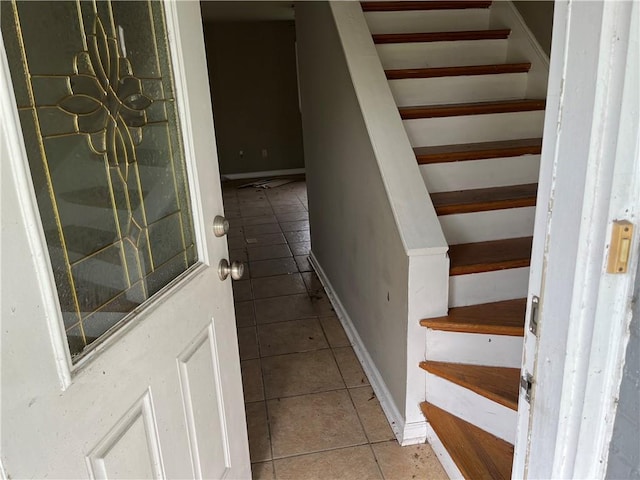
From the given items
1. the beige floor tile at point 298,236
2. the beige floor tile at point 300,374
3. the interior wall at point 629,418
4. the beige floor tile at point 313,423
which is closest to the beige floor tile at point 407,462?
the beige floor tile at point 313,423

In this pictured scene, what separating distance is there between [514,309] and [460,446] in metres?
0.57

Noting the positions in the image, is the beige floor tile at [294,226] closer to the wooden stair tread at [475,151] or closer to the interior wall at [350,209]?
the interior wall at [350,209]

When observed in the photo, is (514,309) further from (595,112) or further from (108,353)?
(108,353)

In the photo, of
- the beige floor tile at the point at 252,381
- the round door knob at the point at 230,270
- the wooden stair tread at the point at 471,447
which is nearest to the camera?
the round door knob at the point at 230,270

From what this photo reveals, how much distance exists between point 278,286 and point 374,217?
1.60 metres

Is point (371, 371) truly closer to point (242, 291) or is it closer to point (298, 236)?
point (242, 291)

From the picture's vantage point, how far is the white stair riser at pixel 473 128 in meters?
2.56

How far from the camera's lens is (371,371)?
2.38 m

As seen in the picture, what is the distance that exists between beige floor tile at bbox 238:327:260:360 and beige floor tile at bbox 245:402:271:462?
428mm

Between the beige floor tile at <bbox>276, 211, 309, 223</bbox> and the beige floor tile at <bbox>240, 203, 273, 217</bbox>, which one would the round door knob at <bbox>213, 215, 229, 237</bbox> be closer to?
the beige floor tile at <bbox>276, 211, 309, 223</bbox>

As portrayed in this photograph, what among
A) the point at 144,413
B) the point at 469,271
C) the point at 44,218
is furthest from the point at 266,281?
the point at 44,218

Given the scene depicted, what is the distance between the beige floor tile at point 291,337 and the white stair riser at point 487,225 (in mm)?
971

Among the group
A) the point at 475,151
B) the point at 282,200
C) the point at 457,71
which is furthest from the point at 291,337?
the point at 282,200

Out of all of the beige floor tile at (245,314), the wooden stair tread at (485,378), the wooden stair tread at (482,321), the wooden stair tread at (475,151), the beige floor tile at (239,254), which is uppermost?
the wooden stair tread at (475,151)
